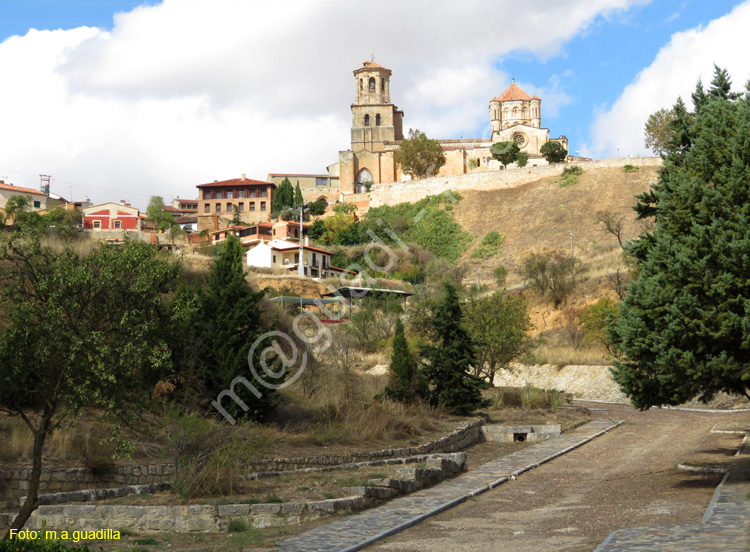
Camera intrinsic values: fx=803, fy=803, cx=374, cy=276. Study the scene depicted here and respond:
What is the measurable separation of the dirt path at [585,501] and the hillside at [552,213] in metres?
41.8

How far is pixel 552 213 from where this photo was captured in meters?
70.4

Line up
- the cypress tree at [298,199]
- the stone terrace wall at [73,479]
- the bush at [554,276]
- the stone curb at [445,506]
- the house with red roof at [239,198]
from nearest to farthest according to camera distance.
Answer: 1. the stone curb at [445,506]
2. the stone terrace wall at [73,479]
3. the bush at [554,276]
4. the cypress tree at [298,199]
5. the house with red roof at [239,198]

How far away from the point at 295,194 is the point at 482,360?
199ft

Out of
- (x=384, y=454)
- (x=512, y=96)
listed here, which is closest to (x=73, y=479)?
(x=384, y=454)

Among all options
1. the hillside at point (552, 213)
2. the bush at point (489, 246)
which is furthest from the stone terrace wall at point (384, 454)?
the bush at point (489, 246)

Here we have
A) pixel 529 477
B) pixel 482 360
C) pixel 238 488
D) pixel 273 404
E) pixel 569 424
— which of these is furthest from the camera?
pixel 482 360

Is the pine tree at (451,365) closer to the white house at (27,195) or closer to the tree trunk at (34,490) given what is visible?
the tree trunk at (34,490)

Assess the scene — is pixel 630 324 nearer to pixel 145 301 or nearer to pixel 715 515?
pixel 715 515

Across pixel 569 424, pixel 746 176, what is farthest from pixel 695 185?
pixel 569 424

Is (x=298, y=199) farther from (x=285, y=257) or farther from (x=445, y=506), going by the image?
(x=445, y=506)

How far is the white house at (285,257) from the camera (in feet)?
191

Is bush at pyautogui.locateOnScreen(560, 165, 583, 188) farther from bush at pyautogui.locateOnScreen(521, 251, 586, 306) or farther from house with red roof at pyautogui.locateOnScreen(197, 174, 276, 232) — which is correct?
house with red roof at pyautogui.locateOnScreen(197, 174, 276, 232)

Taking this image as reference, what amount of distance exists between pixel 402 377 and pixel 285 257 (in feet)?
126

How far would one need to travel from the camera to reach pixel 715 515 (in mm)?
9977
